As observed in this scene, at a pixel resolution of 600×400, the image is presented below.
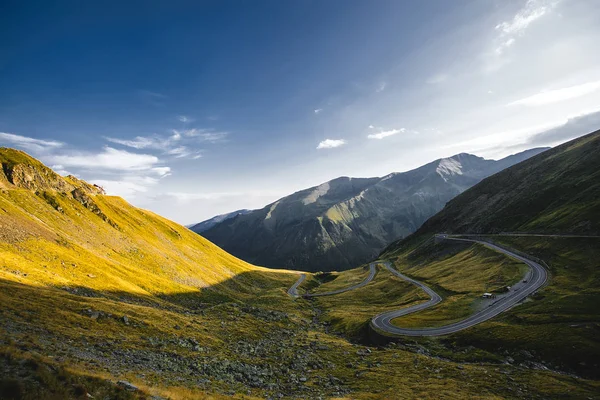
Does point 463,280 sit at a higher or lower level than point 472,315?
lower

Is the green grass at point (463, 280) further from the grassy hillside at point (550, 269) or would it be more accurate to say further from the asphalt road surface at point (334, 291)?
the asphalt road surface at point (334, 291)

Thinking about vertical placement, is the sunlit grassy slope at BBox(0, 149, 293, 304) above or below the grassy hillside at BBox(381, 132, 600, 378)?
above

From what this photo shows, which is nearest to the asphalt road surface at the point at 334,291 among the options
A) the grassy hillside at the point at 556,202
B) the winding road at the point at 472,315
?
the winding road at the point at 472,315

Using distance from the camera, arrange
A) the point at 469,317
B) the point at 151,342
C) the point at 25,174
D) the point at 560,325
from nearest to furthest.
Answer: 1. the point at 151,342
2. the point at 560,325
3. the point at 469,317
4. the point at 25,174

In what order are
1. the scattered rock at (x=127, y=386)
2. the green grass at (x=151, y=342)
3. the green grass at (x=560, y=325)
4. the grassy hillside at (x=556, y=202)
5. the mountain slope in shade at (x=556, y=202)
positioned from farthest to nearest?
1. the grassy hillside at (x=556, y=202)
2. the mountain slope in shade at (x=556, y=202)
3. the green grass at (x=560, y=325)
4. the green grass at (x=151, y=342)
5. the scattered rock at (x=127, y=386)

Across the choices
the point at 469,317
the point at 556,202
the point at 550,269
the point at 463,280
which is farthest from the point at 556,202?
the point at 469,317

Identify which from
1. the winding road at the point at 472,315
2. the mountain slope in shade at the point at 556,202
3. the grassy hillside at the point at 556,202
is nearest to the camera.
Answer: the winding road at the point at 472,315

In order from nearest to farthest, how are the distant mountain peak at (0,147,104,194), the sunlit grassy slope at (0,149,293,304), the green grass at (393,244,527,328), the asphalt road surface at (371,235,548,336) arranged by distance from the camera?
the sunlit grassy slope at (0,149,293,304)
the asphalt road surface at (371,235,548,336)
the green grass at (393,244,527,328)
the distant mountain peak at (0,147,104,194)

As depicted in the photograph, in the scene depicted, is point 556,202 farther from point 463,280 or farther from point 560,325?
point 560,325

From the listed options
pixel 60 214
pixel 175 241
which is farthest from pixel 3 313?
pixel 175 241

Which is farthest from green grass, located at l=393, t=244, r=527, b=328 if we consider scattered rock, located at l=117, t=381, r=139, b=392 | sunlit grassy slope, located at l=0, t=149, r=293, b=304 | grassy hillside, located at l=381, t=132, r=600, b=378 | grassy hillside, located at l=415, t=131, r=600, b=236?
sunlit grassy slope, located at l=0, t=149, r=293, b=304

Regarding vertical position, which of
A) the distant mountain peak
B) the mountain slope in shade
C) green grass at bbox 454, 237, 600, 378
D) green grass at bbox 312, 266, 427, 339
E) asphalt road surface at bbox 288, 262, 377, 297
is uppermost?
the distant mountain peak

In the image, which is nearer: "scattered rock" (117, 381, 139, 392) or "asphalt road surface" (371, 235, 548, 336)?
"scattered rock" (117, 381, 139, 392)

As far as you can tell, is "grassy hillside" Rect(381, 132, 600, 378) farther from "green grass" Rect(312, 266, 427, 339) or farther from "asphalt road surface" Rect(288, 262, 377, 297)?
"asphalt road surface" Rect(288, 262, 377, 297)
